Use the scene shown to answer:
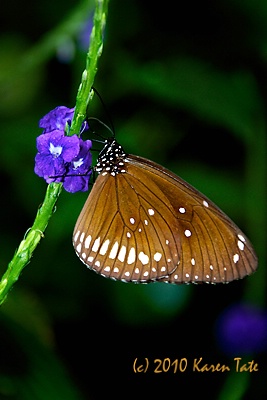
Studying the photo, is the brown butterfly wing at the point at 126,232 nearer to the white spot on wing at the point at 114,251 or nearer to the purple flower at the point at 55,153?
the white spot on wing at the point at 114,251

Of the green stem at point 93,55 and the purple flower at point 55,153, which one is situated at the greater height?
the green stem at point 93,55

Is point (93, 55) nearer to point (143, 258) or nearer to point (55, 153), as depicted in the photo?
point (55, 153)

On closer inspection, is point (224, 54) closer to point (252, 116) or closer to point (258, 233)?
point (252, 116)

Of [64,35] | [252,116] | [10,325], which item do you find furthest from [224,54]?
[10,325]

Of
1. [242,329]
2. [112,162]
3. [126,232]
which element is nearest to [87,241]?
[126,232]

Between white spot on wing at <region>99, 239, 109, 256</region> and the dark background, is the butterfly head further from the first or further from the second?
the dark background

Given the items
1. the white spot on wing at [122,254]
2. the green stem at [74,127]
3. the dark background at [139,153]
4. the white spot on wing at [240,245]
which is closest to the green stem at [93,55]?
the green stem at [74,127]

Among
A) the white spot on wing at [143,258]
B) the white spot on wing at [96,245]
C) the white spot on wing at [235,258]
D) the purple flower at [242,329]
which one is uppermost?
the purple flower at [242,329]
